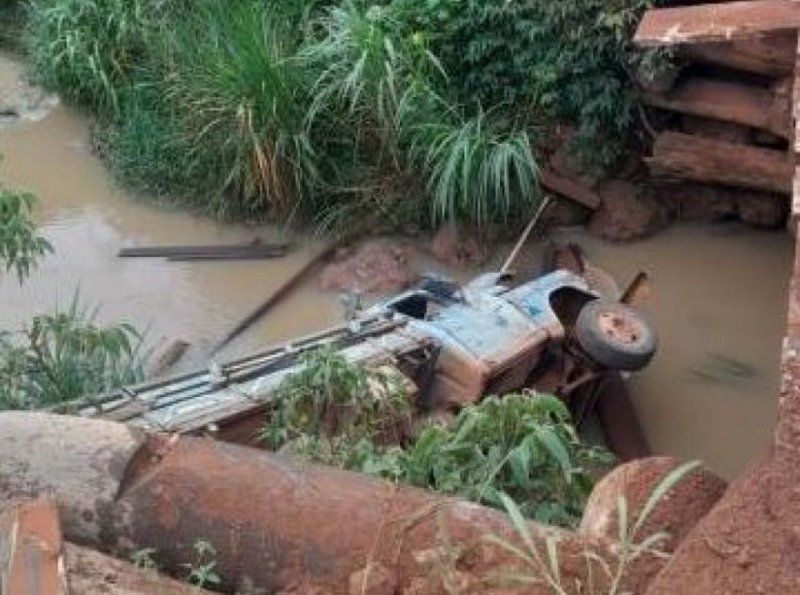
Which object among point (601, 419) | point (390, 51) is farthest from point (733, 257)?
point (390, 51)

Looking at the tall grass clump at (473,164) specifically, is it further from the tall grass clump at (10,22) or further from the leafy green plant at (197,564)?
the leafy green plant at (197,564)

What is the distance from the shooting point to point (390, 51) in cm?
796

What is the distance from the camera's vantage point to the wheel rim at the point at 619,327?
6363mm

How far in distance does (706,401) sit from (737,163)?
1.54m

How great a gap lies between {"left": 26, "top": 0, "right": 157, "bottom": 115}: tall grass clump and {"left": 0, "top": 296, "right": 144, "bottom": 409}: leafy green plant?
362cm

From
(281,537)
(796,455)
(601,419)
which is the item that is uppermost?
(796,455)

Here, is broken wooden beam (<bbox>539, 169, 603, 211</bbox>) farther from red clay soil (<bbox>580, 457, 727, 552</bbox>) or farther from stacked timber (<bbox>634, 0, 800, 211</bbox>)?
red clay soil (<bbox>580, 457, 727, 552</bbox>)

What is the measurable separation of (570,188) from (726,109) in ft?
3.43

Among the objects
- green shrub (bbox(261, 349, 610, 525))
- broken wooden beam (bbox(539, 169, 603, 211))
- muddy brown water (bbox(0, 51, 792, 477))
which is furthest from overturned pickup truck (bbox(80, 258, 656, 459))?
broken wooden beam (bbox(539, 169, 603, 211))

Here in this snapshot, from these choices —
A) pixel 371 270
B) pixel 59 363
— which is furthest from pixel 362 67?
pixel 59 363

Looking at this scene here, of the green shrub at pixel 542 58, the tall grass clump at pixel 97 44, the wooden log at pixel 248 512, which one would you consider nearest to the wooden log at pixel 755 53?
the green shrub at pixel 542 58

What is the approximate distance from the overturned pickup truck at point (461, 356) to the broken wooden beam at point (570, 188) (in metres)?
1.21

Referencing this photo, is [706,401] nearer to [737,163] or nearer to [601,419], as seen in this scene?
[601,419]

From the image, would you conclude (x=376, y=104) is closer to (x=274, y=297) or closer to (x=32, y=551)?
(x=274, y=297)
